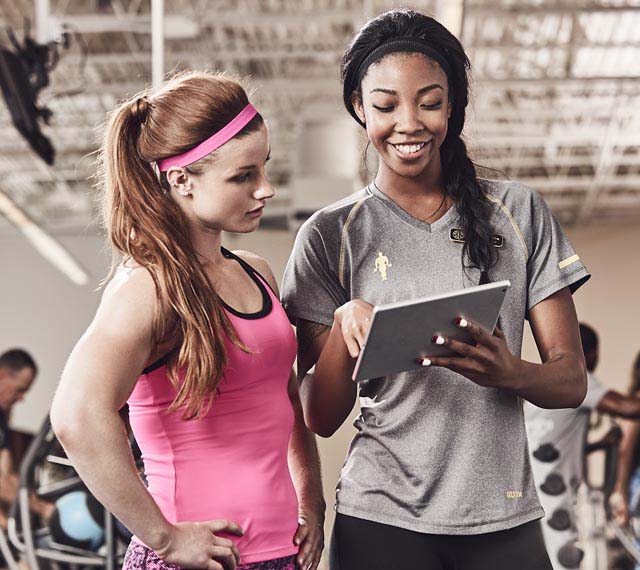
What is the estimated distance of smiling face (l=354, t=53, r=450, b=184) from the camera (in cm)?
165

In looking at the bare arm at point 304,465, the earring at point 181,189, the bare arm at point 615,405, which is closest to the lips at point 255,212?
the earring at point 181,189

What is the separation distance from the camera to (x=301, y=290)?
1773 mm

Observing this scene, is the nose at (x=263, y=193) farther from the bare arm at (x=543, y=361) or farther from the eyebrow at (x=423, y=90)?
the bare arm at (x=543, y=361)

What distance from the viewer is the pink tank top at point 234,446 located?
159 centimetres

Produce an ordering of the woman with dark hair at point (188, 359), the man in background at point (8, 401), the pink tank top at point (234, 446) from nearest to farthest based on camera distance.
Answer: the woman with dark hair at point (188, 359), the pink tank top at point (234, 446), the man in background at point (8, 401)

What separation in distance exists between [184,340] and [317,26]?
834 cm

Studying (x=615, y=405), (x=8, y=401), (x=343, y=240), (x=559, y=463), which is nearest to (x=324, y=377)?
(x=343, y=240)

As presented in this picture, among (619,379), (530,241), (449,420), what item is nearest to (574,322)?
(530,241)

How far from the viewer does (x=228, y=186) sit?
1619 millimetres

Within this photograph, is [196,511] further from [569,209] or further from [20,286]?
[569,209]

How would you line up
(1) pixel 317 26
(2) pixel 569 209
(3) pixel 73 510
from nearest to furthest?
(3) pixel 73 510, (1) pixel 317 26, (2) pixel 569 209

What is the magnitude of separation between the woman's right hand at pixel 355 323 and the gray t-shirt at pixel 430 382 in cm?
14

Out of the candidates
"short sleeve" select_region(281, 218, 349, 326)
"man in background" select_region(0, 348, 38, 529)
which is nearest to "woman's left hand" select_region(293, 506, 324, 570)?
"short sleeve" select_region(281, 218, 349, 326)

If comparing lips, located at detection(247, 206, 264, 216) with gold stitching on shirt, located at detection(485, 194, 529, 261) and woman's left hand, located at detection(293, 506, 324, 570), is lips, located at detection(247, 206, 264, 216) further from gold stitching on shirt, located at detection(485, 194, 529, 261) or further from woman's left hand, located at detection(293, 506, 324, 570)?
woman's left hand, located at detection(293, 506, 324, 570)
